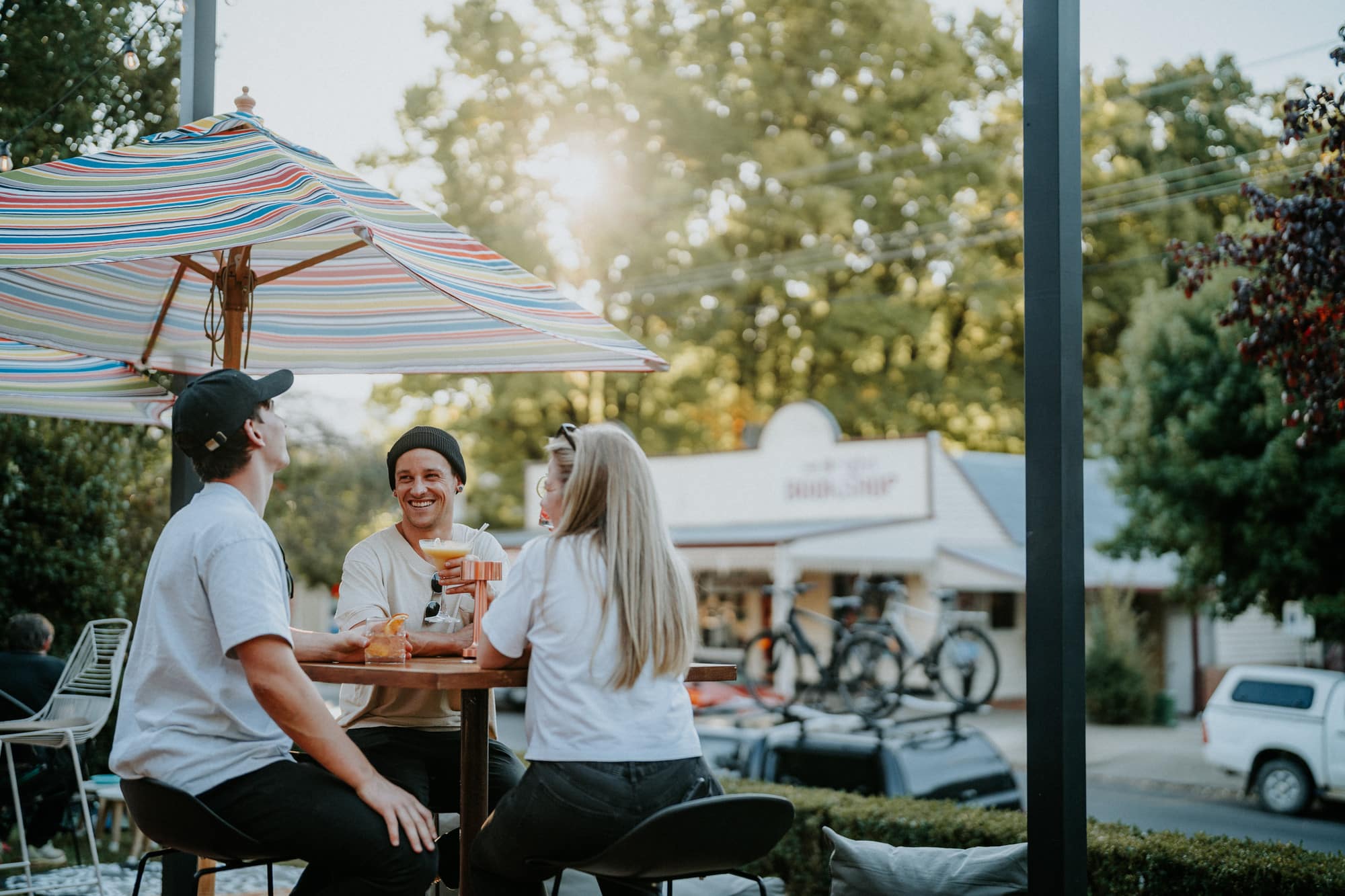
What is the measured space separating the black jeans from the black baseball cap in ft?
3.37

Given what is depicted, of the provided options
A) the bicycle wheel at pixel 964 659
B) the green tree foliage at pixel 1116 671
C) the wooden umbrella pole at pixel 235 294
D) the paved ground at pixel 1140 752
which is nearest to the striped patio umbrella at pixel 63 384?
the wooden umbrella pole at pixel 235 294

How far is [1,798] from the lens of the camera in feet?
22.4

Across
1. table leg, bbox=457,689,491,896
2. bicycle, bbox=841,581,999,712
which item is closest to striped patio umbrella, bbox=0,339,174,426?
table leg, bbox=457,689,491,896

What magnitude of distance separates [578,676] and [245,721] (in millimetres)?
725

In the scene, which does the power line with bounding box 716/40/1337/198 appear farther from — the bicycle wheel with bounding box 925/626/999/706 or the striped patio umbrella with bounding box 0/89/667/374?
the striped patio umbrella with bounding box 0/89/667/374

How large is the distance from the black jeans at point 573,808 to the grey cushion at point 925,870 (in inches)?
42.7

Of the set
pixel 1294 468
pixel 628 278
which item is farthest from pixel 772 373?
pixel 1294 468

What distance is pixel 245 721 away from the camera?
270 cm

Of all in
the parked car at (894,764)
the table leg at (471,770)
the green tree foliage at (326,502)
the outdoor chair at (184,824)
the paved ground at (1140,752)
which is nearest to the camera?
the outdoor chair at (184,824)

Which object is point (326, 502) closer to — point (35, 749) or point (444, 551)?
point (35, 749)

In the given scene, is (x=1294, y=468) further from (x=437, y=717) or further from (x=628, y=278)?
(x=628, y=278)

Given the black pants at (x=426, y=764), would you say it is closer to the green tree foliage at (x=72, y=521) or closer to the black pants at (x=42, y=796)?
the black pants at (x=42, y=796)

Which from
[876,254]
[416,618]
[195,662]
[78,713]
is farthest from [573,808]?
[876,254]

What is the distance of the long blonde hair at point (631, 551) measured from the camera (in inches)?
110
